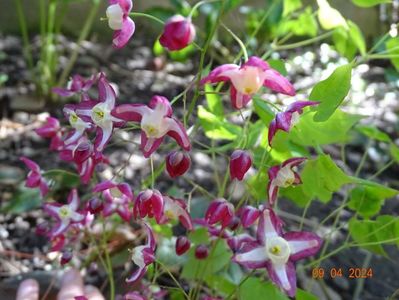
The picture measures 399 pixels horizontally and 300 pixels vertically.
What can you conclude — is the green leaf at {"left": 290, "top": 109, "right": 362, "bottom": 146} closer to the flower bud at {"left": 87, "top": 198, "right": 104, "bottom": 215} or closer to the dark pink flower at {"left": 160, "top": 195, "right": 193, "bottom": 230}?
the dark pink flower at {"left": 160, "top": 195, "right": 193, "bottom": 230}

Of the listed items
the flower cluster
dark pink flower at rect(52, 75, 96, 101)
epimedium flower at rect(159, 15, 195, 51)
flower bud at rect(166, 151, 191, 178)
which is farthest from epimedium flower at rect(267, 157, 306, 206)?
dark pink flower at rect(52, 75, 96, 101)

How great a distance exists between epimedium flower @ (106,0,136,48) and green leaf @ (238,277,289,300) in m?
0.34

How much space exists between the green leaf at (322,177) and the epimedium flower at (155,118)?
7.3 inches

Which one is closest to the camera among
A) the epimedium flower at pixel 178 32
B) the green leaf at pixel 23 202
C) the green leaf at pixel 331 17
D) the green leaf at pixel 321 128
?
the epimedium flower at pixel 178 32

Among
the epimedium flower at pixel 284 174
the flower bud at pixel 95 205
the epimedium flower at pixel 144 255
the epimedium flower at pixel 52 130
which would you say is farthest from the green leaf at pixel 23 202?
the epimedium flower at pixel 284 174

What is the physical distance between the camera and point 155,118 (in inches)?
28.0

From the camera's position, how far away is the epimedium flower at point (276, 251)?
75 centimetres

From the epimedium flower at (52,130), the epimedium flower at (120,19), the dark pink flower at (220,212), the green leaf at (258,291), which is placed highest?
the epimedium flower at (120,19)

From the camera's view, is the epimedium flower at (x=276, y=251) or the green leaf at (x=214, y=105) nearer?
the epimedium flower at (x=276, y=251)

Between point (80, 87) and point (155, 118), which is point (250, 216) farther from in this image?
point (80, 87)

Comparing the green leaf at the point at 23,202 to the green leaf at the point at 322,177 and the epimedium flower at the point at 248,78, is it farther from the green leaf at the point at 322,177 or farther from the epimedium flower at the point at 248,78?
the epimedium flower at the point at 248,78

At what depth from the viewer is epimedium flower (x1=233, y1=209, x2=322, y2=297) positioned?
75 centimetres

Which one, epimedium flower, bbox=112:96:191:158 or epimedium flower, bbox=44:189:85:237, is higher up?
epimedium flower, bbox=112:96:191:158

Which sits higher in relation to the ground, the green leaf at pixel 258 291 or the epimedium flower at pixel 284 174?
the epimedium flower at pixel 284 174
